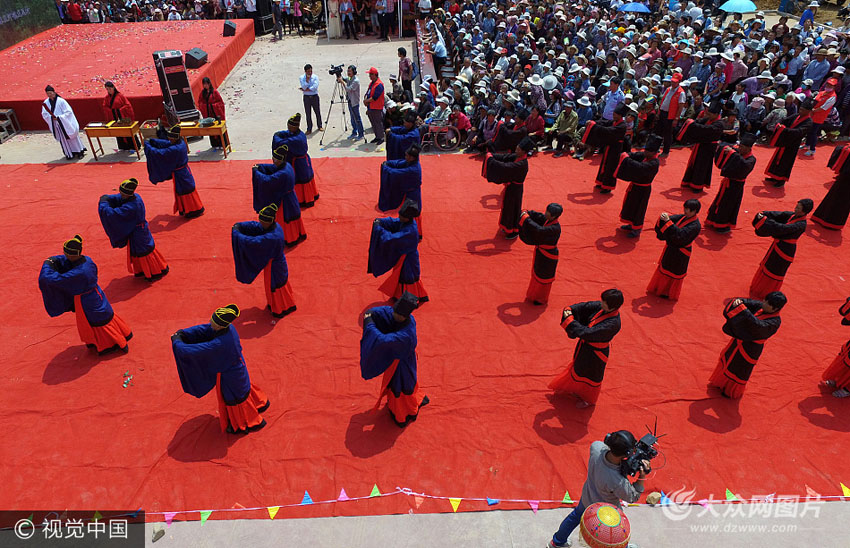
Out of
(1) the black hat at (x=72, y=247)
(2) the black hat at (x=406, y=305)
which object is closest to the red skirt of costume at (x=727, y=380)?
(2) the black hat at (x=406, y=305)

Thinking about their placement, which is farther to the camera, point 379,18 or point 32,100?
point 379,18

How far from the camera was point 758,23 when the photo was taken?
55.1ft

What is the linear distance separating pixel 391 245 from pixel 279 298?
5.66 feet

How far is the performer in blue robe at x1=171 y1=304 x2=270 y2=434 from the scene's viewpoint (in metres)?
5.09

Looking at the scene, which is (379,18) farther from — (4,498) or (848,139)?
(4,498)

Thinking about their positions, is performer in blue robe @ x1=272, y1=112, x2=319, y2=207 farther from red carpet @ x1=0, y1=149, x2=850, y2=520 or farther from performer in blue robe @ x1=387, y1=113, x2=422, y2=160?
performer in blue robe @ x1=387, y1=113, x2=422, y2=160

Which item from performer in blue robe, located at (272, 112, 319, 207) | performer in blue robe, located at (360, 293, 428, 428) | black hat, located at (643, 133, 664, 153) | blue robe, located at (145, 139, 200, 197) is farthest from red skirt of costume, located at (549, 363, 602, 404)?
blue robe, located at (145, 139, 200, 197)

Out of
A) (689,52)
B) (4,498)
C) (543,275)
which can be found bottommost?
(4,498)

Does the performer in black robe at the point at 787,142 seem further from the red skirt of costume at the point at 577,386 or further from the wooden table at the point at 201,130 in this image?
the wooden table at the point at 201,130

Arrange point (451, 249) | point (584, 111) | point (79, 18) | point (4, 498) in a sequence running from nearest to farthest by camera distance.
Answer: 1. point (4, 498)
2. point (451, 249)
3. point (584, 111)
4. point (79, 18)

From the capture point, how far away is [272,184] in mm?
8242

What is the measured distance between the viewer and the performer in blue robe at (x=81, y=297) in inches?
245

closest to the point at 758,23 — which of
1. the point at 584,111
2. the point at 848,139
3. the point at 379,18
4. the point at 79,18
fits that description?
the point at 848,139

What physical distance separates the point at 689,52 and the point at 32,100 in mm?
16879
